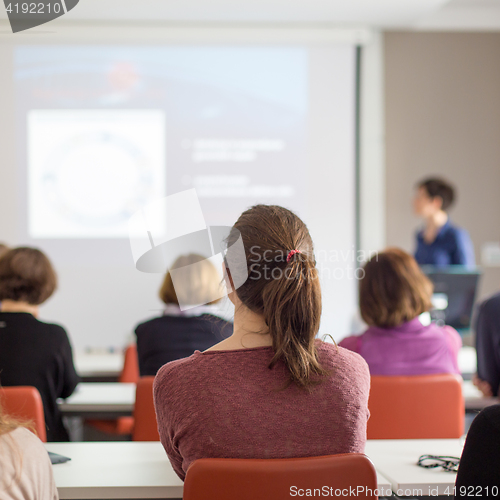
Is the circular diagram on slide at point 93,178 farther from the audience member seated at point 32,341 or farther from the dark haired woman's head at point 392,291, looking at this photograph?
the dark haired woman's head at point 392,291

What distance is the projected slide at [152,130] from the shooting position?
413cm

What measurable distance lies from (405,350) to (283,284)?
996 mm

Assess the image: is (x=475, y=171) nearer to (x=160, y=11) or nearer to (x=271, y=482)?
(x=160, y=11)

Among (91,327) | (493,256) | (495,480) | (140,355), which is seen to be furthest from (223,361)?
(493,256)

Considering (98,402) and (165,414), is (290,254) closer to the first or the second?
(165,414)

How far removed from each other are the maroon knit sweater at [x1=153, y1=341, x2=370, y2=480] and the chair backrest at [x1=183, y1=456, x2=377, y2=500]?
2.7 inches

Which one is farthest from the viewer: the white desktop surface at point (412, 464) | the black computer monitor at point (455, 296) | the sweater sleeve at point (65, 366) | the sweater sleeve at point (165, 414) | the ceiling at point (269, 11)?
the ceiling at point (269, 11)

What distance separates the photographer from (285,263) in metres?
1.13

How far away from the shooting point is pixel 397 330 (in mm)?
1969

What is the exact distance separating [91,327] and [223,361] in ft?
11.3

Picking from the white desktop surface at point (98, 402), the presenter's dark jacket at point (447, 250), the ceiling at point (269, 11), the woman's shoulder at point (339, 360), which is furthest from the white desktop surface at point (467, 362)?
the ceiling at point (269, 11)

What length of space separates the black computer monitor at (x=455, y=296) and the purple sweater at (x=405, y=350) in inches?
38.6

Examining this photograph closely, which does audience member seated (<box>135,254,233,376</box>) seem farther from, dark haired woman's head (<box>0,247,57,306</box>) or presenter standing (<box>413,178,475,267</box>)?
presenter standing (<box>413,178,475,267</box>)

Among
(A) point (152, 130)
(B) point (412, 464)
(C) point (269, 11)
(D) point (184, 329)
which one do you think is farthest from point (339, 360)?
(C) point (269, 11)
